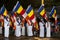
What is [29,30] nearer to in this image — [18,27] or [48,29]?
[18,27]

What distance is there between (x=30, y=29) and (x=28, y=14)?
3.15ft

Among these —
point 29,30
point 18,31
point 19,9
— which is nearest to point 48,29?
point 29,30

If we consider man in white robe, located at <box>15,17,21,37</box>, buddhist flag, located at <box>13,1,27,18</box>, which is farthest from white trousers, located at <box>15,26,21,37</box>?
buddhist flag, located at <box>13,1,27,18</box>

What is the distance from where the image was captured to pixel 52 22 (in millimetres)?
21172

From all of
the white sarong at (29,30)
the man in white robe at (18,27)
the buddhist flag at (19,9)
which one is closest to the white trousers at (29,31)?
the white sarong at (29,30)

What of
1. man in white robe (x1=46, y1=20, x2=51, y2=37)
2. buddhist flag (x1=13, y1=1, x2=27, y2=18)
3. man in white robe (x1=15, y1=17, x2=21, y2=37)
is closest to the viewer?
buddhist flag (x1=13, y1=1, x2=27, y2=18)

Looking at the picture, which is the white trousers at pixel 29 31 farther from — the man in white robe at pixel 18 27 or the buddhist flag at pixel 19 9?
the buddhist flag at pixel 19 9

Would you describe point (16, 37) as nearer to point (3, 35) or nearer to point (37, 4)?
point (3, 35)

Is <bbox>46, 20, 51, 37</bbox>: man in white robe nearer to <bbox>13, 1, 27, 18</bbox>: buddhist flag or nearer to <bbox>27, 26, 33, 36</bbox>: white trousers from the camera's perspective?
<bbox>27, 26, 33, 36</bbox>: white trousers

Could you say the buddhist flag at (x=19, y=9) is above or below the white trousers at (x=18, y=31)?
above

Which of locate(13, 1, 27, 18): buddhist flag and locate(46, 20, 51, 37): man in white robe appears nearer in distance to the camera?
locate(13, 1, 27, 18): buddhist flag

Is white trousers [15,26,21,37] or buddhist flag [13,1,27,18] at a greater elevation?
buddhist flag [13,1,27,18]

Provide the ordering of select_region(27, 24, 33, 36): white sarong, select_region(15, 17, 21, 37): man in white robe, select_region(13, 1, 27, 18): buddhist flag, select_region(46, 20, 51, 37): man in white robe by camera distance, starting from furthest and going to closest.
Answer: select_region(27, 24, 33, 36): white sarong
select_region(46, 20, 51, 37): man in white robe
select_region(15, 17, 21, 37): man in white robe
select_region(13, 1, 27, 18): buddhist flag

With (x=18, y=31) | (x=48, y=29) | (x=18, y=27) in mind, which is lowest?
(x=18, y=31)
